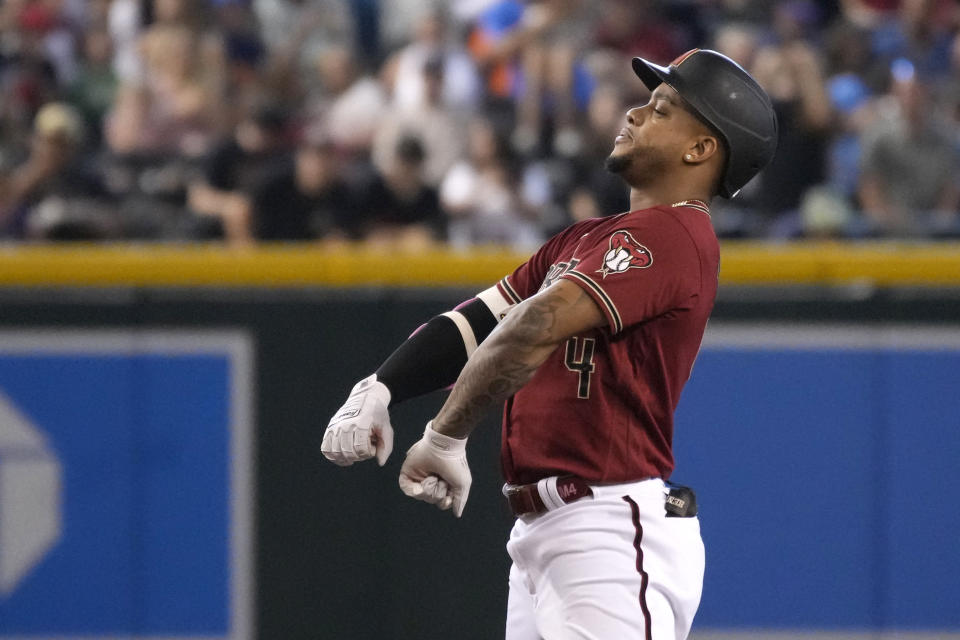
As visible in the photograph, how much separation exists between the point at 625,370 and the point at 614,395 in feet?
0.21

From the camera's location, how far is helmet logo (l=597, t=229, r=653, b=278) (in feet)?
8.97

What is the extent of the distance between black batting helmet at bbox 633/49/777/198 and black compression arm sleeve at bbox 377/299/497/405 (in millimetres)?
718

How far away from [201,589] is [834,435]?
245 centimetres

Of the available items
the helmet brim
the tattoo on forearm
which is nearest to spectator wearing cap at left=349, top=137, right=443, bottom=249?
the helmet brim

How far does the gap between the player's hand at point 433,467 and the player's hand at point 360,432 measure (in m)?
0.09

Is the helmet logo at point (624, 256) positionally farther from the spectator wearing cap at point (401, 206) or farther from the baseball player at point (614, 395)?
the spectator wearing cap at point (401, 206)

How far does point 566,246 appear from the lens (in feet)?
10.2

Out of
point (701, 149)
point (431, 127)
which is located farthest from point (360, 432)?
point (431, 127)

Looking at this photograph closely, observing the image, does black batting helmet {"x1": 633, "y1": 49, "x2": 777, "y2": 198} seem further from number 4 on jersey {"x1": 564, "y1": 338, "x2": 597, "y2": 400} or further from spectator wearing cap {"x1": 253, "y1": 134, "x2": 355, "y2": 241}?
spectator wearing cap {"x1": 253, "y1": 134, "x2": 355, "y2": 241}

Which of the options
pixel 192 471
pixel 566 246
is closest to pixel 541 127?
pixel 192 471

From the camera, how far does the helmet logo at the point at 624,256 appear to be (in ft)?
8.97

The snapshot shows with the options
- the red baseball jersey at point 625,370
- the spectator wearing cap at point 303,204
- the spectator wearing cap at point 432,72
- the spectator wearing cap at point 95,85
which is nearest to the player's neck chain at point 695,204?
the red baseball jersey at point 625,370

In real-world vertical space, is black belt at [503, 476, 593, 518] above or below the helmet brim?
below

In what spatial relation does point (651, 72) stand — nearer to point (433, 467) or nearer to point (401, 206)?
point (433, 467)
